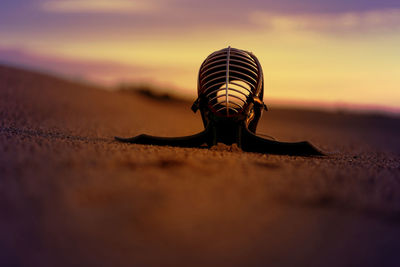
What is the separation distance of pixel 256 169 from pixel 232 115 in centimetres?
102

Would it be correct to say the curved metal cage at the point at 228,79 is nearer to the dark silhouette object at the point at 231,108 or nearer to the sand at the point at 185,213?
the dark silhouette object at the point at 231,108

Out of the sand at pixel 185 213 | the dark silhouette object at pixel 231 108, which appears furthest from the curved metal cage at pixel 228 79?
the sand at pixel 185 213

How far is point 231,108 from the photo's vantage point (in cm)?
356

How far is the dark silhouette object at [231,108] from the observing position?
11.7ft

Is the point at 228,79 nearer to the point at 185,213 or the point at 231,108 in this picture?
the point at 231,108

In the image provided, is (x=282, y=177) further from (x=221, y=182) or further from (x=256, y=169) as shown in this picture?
(x=221, y=182)

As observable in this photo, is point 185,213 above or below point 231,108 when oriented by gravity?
below

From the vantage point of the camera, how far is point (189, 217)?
175 centimetres

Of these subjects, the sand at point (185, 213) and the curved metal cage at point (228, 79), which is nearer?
the sand at point (185, 213)

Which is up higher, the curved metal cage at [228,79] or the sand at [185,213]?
the curved metal cage at [228,79]

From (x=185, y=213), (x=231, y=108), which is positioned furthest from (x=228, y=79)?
(x=185, y=213)

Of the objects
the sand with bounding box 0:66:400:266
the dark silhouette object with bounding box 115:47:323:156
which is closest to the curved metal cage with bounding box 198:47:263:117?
the dark silhouette object with bounding box 115:47:323:156

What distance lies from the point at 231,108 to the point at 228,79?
0.92 ft

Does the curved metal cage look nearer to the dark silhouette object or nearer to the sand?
the dark silhouette object
